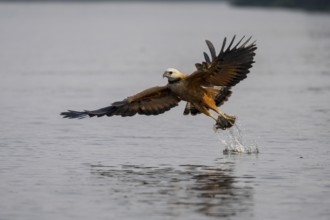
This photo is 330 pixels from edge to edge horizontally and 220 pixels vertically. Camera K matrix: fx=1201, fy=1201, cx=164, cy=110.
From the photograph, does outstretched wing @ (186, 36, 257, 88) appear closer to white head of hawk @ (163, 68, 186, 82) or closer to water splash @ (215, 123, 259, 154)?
white head of hawk @ (163, 68, 186, 82)

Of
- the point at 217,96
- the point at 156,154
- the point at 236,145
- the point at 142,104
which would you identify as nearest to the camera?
the point at 142,104

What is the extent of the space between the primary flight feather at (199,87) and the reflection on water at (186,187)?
1303 millimetres

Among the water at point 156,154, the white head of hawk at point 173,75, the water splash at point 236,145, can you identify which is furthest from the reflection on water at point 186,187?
the water splash at point 236,145

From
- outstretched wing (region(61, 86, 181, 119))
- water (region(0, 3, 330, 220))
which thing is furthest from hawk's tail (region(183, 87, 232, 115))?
water (region(0, 3, 330, 220))

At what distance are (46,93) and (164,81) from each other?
4437 millimetres

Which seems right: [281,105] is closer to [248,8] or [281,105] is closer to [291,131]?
[291,131]

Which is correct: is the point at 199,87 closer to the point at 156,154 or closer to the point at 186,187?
the point at 156,154

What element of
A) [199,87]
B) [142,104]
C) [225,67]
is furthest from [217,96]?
[142,104]

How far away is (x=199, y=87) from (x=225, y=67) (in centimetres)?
61

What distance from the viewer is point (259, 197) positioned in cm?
1595

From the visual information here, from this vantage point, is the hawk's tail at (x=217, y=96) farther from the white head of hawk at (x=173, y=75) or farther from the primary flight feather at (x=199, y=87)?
the white head of hawk at (x=173, y=75)

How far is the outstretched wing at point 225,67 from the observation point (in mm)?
19266

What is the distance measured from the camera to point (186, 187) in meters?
16.7

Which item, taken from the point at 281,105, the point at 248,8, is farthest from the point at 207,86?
the point at 248,8
